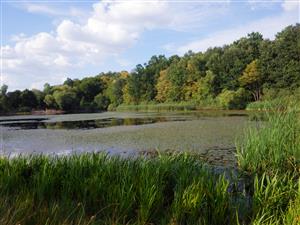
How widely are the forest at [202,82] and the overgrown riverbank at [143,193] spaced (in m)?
31.4

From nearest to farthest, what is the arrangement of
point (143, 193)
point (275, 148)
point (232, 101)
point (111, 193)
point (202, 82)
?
1. point (143, 193)
2. point (111, 193)
3. point (275, 148)
4. point (232, 101)
5. point (202, 82)

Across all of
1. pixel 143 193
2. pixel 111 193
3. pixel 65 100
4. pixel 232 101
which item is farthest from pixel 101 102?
pixel 143 193

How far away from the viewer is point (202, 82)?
6419 centimetres

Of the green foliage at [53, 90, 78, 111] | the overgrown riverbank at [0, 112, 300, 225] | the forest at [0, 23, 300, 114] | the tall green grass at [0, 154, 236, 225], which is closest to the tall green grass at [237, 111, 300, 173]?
the overgrown riverbank at [0, 112, 300, 225]

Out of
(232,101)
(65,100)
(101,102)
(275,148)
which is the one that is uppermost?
(65,100)

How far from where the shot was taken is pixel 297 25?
5684 cm

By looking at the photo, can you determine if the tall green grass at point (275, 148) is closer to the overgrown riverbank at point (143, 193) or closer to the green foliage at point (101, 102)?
the overgrown riverbank at point (143, 193)

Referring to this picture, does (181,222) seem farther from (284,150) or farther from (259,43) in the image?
(259,43)

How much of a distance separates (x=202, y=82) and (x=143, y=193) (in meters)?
60.1

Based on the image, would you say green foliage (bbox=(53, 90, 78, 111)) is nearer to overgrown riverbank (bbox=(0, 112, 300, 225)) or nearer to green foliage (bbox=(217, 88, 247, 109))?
green foliage (bbox=(217, 88, 247, 109))

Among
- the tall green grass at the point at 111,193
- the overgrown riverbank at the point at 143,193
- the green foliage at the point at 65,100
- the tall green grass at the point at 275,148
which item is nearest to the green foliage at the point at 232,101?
the green foliage at the point at 65,100

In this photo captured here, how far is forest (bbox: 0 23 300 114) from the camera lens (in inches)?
2061

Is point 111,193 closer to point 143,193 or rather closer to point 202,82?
point 143,193

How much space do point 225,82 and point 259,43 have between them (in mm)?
9389
